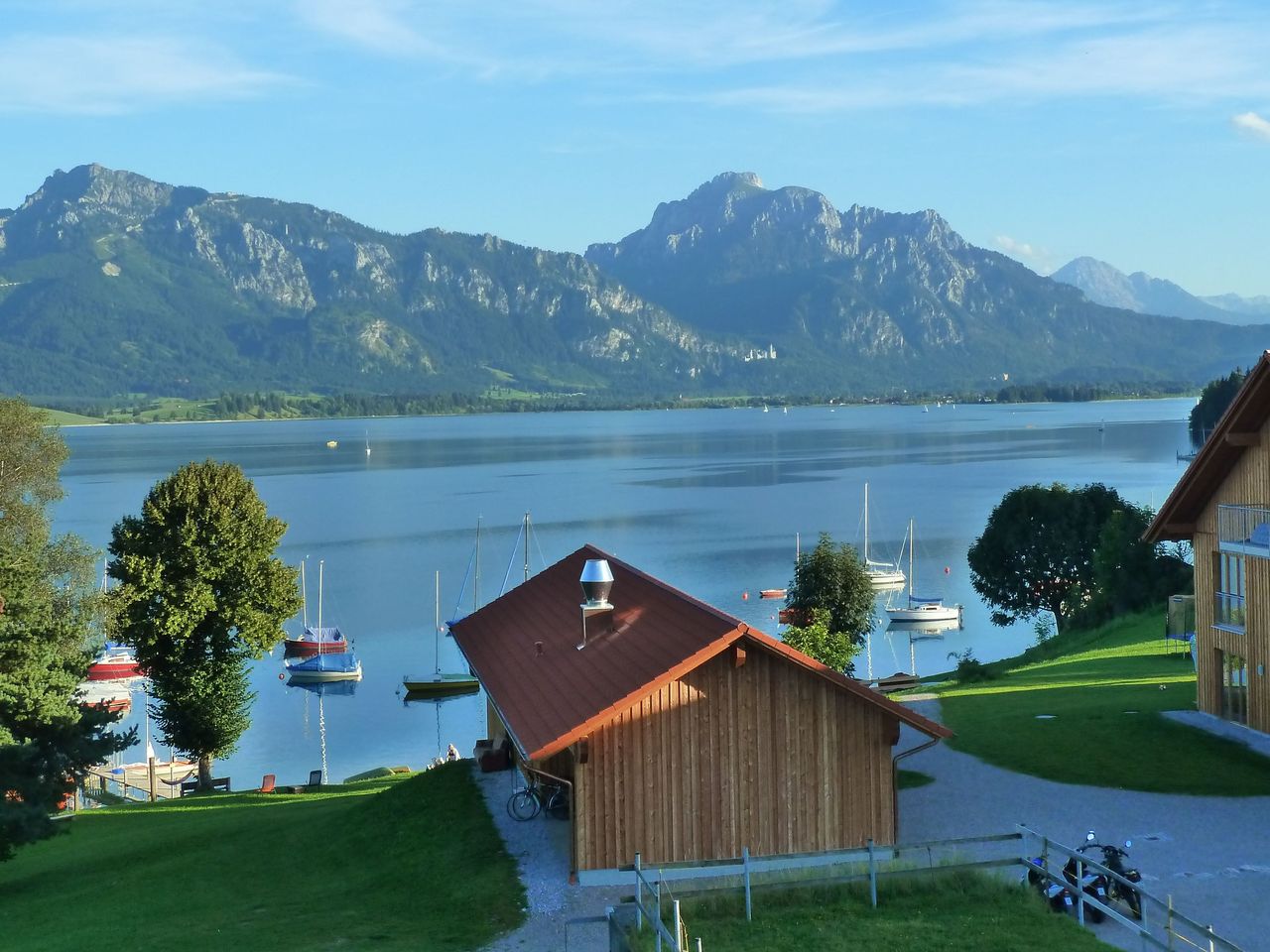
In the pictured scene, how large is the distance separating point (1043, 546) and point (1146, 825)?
Answer: 44.3m

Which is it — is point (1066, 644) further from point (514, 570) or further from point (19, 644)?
point (514, 570)

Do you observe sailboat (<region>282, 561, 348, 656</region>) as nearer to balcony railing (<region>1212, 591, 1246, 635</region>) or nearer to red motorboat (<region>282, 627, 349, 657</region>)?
red motorboat (<region>282, 627, 349, 657</region>)

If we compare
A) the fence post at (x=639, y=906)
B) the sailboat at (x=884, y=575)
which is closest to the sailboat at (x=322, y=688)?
the sailboat at (x=884, y=575)

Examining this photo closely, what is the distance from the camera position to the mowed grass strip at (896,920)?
541 inches

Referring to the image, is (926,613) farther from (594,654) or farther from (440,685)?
(594,654)

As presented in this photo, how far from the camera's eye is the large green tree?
2445 centimetres

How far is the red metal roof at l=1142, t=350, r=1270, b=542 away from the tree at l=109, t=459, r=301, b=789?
2208cm

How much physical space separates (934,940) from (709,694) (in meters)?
4.75

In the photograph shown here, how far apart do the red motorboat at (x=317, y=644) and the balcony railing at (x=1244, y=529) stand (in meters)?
49.2

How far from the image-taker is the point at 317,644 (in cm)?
6731

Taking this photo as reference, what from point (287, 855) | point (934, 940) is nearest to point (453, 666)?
point (287, 855)

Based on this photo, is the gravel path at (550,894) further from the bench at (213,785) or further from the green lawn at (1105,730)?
the bench at (213,785)

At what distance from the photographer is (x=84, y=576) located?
113 feet

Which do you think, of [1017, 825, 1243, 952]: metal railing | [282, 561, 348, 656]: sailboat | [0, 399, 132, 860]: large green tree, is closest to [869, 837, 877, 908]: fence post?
[1017, 825, 1243, 952]: metal railing
